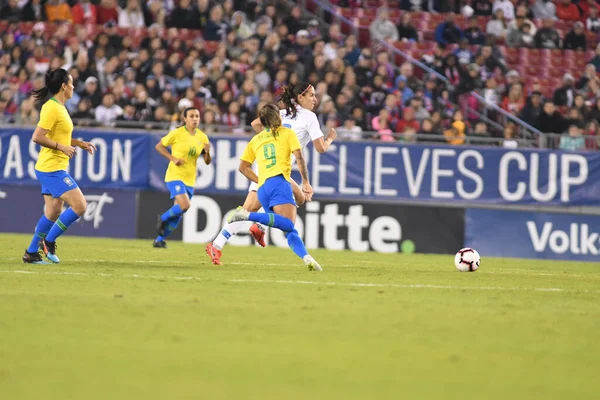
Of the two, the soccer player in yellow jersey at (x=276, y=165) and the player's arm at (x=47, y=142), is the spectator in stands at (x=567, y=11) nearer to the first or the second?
the soccer player in yellow jersey at (x=276, y=165)

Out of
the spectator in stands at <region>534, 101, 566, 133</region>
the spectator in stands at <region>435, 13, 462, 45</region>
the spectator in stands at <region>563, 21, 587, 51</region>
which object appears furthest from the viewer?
the spectator in stands at <region>563, 21, 587, 51</region>

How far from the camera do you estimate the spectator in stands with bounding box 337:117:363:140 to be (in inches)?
834

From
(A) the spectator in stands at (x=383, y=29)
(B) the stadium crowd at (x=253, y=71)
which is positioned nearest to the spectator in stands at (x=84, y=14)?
(B) the stadium crowd at (x=253, y=71)

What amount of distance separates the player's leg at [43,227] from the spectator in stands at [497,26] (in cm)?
1692

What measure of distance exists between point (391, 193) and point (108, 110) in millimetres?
5942

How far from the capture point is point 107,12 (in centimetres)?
2505

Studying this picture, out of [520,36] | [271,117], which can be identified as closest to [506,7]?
[520,36]

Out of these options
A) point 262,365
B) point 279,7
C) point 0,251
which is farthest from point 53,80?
point 279,7

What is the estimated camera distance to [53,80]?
12.6m

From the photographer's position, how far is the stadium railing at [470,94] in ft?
71.4

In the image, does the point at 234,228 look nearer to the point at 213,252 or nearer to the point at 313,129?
the point at 213,252

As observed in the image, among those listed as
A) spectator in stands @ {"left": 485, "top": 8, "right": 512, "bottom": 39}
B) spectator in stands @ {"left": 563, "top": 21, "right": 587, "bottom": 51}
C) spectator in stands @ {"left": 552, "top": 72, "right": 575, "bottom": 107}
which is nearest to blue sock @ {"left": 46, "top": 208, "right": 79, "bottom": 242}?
spectator in stands @ {"left": 552, "top": 72, "right": 575, "bottom": 107}

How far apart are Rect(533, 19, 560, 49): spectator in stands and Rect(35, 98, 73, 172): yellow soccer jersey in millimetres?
17449

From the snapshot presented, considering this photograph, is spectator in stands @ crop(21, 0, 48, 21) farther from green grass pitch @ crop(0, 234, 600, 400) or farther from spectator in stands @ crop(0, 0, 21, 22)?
green grass pitch @ crop(0, 234, 600, 400)
